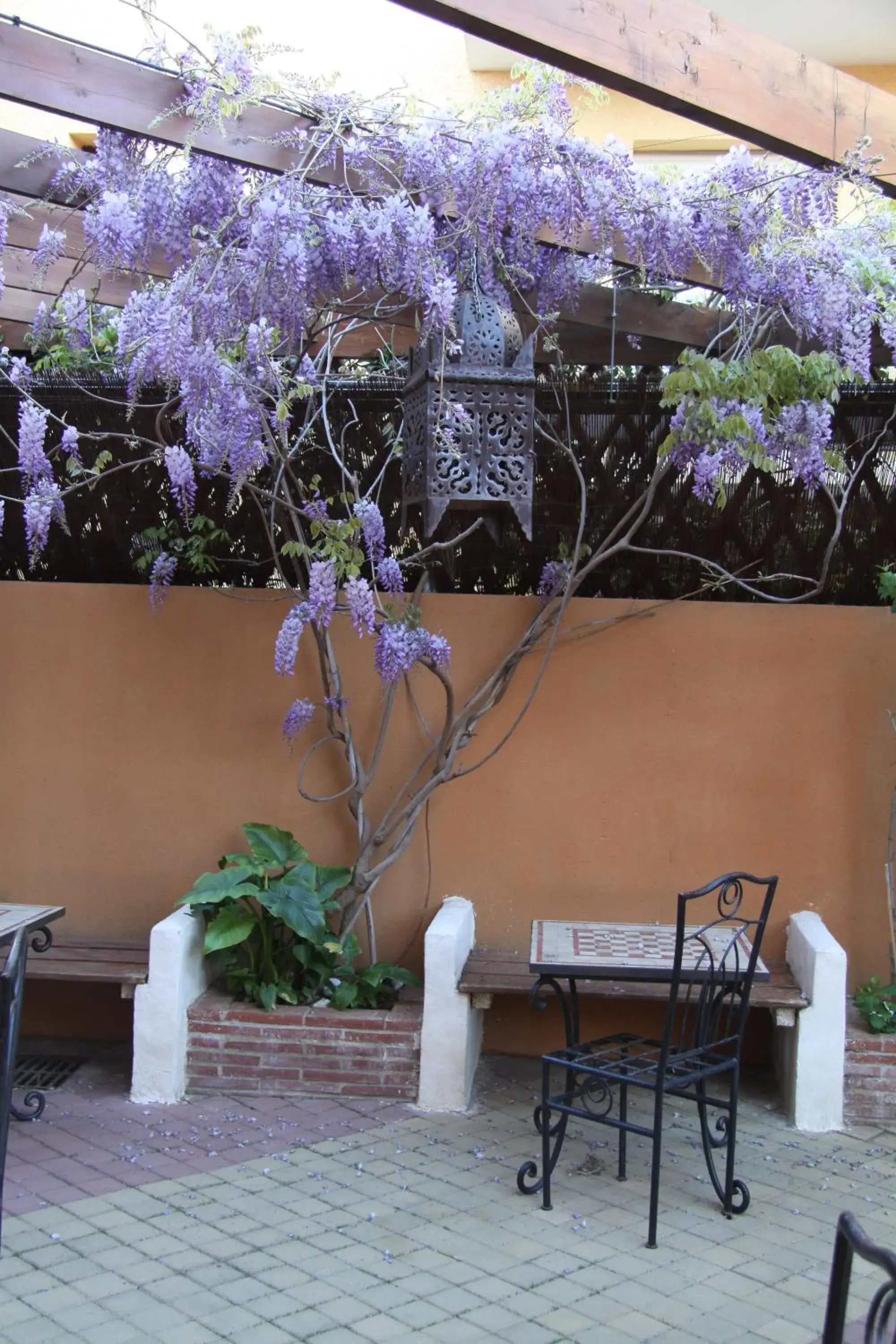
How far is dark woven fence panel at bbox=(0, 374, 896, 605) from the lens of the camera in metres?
4.93

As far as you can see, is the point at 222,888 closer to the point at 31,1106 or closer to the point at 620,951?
the point at 31,1106

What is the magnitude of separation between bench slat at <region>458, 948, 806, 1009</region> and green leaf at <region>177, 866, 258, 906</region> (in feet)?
2.72

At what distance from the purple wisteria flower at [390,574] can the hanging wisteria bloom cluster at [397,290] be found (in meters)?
0.02

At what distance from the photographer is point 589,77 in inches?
124

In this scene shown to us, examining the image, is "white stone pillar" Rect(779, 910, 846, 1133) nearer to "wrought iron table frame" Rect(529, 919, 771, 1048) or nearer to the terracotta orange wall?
"wrought iron table frame" Rect(529, 919, 771, 1048)

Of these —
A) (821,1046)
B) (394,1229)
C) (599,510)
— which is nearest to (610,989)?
(821,1046)

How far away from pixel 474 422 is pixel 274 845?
1785mm

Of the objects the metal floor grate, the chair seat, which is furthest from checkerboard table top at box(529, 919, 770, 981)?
the metal floor grate

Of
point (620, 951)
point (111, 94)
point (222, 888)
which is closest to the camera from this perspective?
point (111, 94)

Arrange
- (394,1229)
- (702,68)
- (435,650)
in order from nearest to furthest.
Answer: (702,68) → (394,1229) → (435,650)

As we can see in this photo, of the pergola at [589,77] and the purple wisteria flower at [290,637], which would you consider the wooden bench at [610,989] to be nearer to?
the purple wisteria flower at [290,637]

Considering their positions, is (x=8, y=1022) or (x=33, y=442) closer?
(x=8, y=1022)

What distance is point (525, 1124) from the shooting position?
4148 millimetres

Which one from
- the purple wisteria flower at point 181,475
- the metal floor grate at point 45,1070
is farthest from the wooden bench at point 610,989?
the purple wisteria flower at point 181,475
